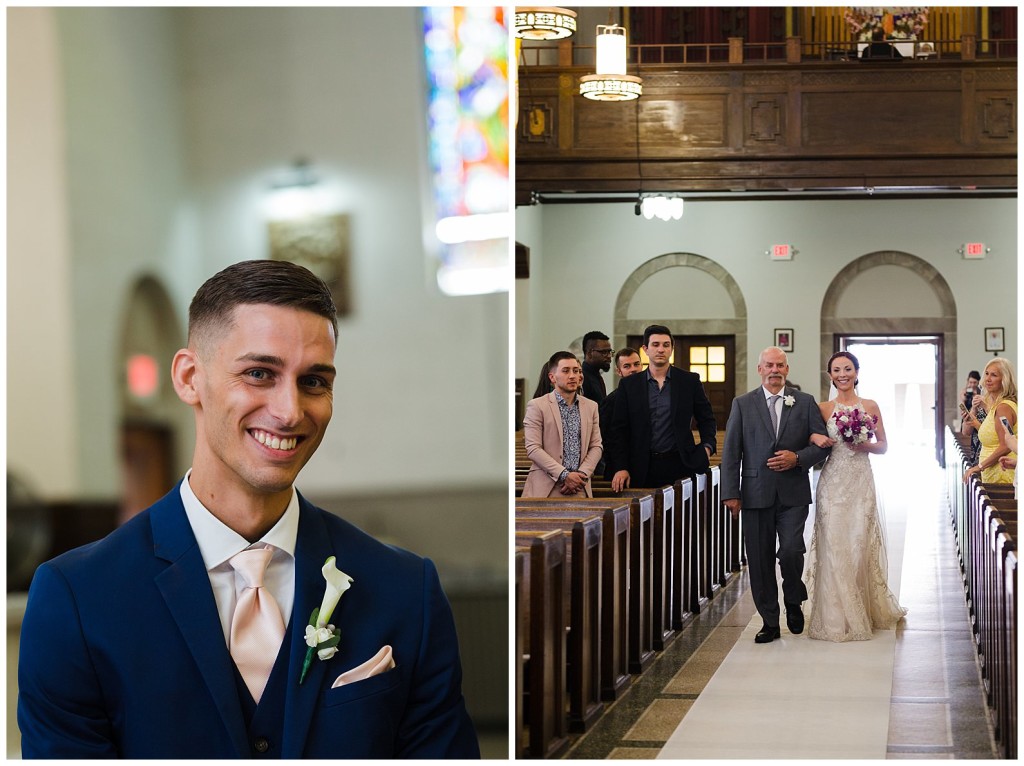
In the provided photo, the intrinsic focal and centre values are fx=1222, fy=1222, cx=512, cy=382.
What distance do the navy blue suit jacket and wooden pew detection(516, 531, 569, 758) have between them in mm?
1136

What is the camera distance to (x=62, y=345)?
3162 mm

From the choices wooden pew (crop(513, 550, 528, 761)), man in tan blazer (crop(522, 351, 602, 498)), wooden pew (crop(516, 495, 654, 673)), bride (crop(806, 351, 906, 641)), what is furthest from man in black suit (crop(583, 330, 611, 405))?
wooden pew (crop(513, 550, 528, 761))

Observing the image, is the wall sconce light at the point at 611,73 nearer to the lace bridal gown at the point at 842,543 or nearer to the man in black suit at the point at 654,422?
the man in black suit at the point at 654,422

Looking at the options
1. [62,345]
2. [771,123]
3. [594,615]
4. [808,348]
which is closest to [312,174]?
[62,345]

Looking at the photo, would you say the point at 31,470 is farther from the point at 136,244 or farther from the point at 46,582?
the point at 136,244

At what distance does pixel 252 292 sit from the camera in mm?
2955

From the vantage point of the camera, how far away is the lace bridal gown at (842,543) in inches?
255

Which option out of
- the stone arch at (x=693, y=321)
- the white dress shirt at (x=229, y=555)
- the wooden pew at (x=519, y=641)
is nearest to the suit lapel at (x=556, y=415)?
the wooden pew at (x=519, y=641)

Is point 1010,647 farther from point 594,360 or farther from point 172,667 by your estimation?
point 594,360

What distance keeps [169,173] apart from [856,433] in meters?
4.31

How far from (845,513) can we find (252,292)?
14.5 feet

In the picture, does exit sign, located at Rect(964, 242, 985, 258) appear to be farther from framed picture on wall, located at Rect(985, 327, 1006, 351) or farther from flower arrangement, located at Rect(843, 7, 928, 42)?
flower arrangement, located at Rect(843, 7, 928, 42)

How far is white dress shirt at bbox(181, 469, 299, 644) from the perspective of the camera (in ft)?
9.58

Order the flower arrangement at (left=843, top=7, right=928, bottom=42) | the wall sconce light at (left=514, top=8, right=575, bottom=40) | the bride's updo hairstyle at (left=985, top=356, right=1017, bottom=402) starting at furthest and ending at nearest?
1. the flower arrangement at (left=843, top=7, right=928, bottom=42)
2. the wall sconce light at (left=514, top=8, right=575, bottom=40)
3. the bride's updo hairstyle at (left=985, top=356, right=1017, bottom=402)
